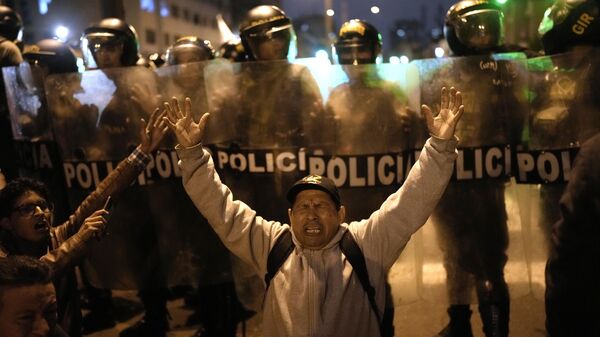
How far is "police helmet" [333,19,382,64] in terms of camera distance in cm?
445

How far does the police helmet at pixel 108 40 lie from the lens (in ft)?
14.4

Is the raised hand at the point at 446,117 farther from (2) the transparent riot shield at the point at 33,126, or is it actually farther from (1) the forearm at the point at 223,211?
(2) the transparent riot shield at the point at 33,126

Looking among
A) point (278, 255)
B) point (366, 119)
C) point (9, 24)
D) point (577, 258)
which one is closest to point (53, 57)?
point (9, 24)

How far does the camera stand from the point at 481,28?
379 centimetres

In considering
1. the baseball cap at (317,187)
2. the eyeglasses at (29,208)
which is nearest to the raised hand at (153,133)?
the eyeglasses at (29,208)

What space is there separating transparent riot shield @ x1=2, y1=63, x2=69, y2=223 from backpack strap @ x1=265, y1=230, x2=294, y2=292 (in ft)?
8.43

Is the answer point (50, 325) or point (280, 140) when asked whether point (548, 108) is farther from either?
point (50, 325)

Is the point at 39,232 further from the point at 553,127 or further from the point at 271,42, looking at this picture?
the point at 553,127

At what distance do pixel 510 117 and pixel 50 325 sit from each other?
2813 mm

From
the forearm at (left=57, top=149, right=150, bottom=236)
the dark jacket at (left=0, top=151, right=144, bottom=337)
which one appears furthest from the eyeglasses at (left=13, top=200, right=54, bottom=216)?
the forearm at (left=57, top=149, right=150, bottom=236)

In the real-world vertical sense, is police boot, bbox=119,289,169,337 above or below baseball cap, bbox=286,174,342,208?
below

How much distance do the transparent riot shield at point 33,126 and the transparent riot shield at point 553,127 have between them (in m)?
3.41

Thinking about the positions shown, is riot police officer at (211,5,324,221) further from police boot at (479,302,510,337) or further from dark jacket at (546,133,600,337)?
dark jacket at (546,133,600,337)

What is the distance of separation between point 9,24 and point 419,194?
466 centimetres
